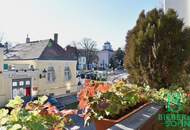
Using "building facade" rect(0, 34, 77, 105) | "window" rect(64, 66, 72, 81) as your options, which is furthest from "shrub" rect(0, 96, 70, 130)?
"window" rect(64, 66, 72, 81)

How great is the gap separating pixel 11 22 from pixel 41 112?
35995mm

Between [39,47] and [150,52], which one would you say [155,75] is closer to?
[150,52]

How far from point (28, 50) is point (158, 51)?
22.9 metres

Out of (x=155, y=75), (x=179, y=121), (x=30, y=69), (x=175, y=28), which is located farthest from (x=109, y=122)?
(x=30, y=69)

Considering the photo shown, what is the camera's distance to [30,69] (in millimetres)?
24375

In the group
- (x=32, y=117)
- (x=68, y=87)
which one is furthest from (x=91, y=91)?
(x=68, y=87)

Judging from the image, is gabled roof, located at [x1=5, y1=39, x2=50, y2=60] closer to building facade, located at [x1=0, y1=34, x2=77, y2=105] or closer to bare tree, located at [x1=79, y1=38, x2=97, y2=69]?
building facade, located at [x1=0, y1=34, x2=77, y2=105]

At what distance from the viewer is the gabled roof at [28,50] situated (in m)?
26.5

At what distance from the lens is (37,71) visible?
2503 centimetres

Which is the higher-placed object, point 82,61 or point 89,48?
point 89,48

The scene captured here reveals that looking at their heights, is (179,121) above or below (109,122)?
below

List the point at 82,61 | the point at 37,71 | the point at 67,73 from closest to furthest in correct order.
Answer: the point at 37,71 < the point at 67,73 < the point at 82,61

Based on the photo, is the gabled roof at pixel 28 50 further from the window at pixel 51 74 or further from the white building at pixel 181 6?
the white building at pixel 181 6

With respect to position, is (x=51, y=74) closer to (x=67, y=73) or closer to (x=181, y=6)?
(x=67, y=73)
